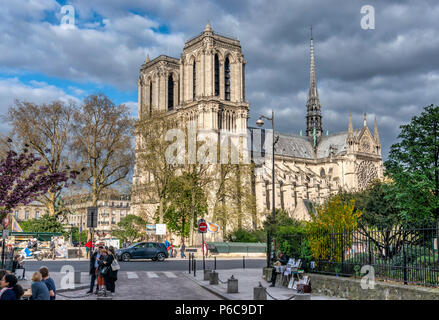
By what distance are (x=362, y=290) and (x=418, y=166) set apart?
25.6 m

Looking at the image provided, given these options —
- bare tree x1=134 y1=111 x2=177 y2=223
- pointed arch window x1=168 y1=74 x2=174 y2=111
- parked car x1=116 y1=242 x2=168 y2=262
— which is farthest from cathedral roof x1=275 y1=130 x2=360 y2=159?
parked car x1=116 y1=242 x2=168 y2=262

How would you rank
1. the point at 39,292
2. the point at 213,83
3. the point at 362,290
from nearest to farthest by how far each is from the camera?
1. the point at 39,292
2. the point at 362,290
3. the point at 213,83

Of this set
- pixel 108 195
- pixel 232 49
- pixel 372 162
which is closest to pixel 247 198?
pixel 108 195

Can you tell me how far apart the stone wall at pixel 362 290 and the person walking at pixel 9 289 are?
27.7 feet

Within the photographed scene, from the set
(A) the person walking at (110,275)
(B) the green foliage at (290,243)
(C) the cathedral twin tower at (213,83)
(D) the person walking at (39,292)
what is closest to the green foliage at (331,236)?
(B) the green foliage at (290,243)

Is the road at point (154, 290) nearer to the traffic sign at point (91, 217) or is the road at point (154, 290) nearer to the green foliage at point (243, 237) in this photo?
the traffic sign at point (91, 217)

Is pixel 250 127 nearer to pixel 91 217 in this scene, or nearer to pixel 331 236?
pixel 91 217

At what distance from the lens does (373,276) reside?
13.0 metres

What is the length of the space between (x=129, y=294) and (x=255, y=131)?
283 feet

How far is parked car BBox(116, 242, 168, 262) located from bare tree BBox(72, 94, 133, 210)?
273 inches

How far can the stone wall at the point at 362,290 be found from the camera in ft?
36.0

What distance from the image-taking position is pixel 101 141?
128 ft

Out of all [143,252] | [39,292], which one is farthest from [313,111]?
[39,292]
